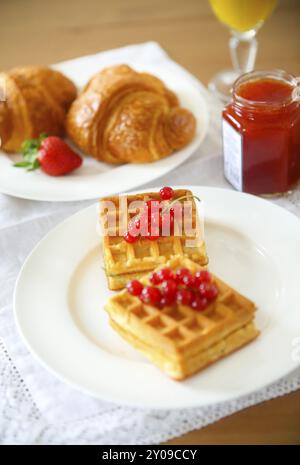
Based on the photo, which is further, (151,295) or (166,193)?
(166,193)

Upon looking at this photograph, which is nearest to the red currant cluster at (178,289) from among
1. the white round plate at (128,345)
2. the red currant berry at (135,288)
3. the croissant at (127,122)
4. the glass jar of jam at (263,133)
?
the red currant berry at (135,288)

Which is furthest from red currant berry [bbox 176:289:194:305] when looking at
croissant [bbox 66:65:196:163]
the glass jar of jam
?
croissant [bbox 66:65:196:163]

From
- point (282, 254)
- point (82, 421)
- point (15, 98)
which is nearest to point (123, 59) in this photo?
point (15, 98)

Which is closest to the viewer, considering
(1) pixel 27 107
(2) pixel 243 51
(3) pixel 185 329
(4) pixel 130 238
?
(3) pixel 185 329

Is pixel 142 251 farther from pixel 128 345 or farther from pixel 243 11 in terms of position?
pixel 243 11

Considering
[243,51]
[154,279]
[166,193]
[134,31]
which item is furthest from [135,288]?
[134,31]

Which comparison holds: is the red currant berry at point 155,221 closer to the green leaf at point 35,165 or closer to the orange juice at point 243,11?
the green leaf at point 35,165

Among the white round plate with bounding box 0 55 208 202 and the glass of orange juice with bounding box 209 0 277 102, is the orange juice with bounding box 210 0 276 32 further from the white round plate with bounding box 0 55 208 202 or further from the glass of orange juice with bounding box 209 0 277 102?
the white round plate with bounding box 0 55 208 202
